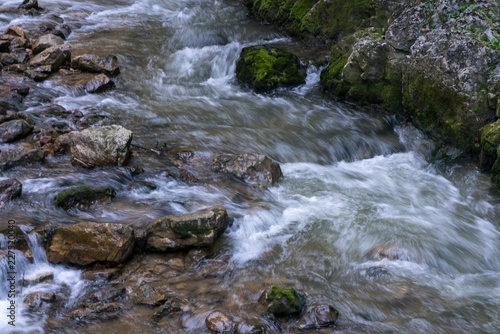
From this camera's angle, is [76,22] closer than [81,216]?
No

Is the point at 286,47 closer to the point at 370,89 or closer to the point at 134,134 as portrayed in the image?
the point at 370,89

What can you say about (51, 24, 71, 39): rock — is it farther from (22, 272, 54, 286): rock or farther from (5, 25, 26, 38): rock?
(22, 272, 54, 286): rock

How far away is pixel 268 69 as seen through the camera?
9.80m

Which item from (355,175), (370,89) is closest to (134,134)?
(355,175)

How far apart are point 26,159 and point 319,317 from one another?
4.87 m

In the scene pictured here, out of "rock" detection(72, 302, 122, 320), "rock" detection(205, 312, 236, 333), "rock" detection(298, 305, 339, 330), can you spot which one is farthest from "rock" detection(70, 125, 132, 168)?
"rock" detection(298, 305, 339, 330)

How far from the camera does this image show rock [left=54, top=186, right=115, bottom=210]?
5.60 meters

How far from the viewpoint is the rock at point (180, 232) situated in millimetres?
5160

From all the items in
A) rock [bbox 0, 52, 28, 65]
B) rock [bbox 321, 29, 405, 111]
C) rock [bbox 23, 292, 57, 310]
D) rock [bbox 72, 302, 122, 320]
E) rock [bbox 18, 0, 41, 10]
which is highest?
rock [bbox 321, 29, 405, 111]

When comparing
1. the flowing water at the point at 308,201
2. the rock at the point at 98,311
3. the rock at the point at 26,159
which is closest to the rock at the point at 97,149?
the flowing water at the point at 308,201

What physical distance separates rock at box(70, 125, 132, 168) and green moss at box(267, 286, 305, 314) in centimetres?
341

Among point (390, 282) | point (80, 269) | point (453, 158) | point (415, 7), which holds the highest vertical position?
point (415, 7)

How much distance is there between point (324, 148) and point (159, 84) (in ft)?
14.0

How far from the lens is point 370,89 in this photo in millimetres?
8984
